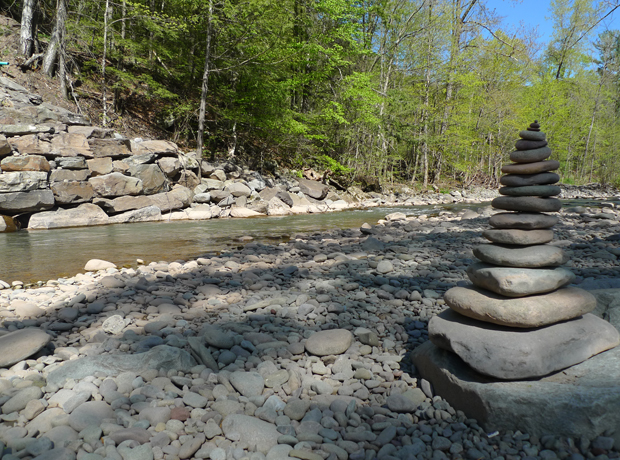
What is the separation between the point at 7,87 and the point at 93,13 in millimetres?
6338

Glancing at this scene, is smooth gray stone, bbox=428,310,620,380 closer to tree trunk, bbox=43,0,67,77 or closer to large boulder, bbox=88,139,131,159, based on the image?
large boulder, bbox=88,139,131,159

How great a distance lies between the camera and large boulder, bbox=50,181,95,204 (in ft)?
40.1

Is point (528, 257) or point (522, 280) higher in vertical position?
point (528, 257)

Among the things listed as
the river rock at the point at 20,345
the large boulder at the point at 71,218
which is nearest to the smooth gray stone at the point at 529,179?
the river rock at the point at 20,345

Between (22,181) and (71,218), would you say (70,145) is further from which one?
(71,218)

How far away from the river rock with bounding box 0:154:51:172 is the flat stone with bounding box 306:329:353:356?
12769 millimetres

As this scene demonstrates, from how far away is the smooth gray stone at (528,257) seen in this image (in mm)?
2648

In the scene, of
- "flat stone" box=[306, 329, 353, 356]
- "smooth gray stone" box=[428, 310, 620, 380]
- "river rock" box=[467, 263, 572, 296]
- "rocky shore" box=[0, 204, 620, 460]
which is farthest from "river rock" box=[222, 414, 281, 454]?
"river rock" box=[467, 263, 572, 296]

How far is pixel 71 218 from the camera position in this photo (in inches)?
473

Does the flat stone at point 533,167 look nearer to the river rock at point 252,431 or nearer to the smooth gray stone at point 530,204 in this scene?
the smooth gray stone at point 530,204

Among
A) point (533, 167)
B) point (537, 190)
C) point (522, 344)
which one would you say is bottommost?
point (522, 344)

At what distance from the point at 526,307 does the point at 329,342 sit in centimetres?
150

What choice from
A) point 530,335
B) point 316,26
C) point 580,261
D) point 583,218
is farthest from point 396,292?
point 316,26

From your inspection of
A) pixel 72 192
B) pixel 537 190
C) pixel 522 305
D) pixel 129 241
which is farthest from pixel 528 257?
pixel 72 192
